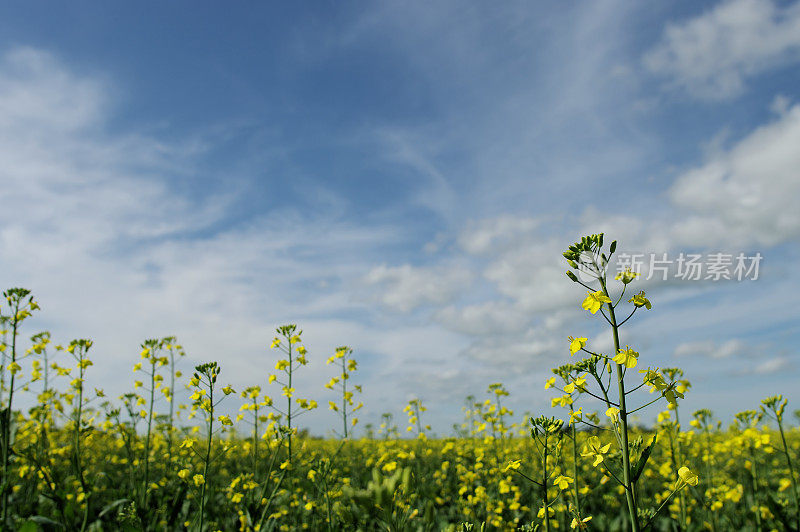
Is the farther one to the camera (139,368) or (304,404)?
(139,368)

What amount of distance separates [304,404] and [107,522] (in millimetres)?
2673

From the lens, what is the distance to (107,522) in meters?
5.53

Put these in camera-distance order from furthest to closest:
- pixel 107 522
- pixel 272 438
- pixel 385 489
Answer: pixel 107 522 → pixel 272 438 → pixel 385 489

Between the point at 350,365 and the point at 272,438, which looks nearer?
the point at 272,438

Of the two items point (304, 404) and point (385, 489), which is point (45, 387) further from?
point (385, 489)

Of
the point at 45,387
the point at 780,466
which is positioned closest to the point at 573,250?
the point at 45,387

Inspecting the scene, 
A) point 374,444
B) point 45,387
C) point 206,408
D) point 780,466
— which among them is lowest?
point 780,466

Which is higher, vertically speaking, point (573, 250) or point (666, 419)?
point (573, 250)

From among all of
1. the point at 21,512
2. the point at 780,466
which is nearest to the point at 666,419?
the point at 21,512

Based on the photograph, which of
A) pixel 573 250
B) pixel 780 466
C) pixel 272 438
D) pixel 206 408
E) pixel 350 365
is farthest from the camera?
pixel 780 466

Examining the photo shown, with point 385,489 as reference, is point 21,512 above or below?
below

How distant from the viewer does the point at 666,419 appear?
19.0 feet

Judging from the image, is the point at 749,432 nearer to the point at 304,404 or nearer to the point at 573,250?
the point at 573,250

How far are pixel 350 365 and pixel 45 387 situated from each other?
14.4 feet
